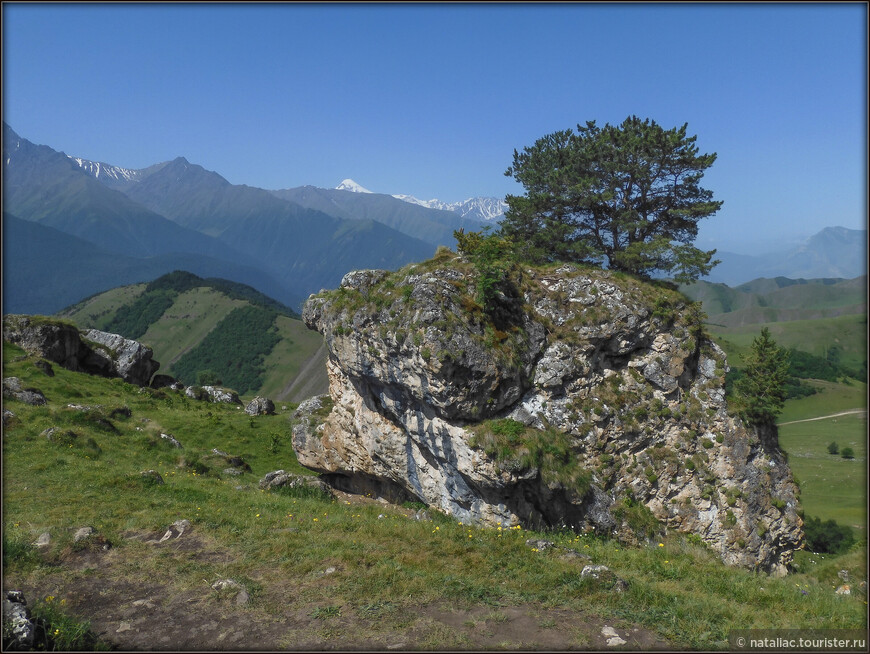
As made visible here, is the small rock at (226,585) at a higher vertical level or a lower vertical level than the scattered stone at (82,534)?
lower

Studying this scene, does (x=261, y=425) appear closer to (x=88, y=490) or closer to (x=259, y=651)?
(x=88, y=490)

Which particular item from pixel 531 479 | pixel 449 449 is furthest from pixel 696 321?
pixel 449 449

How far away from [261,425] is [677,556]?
99.7 feet

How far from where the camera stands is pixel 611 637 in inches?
356

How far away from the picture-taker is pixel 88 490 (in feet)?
54.9

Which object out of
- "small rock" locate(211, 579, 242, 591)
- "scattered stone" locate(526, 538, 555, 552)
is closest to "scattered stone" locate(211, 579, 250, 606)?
"small rock" locate(211, 579, 242, 591)

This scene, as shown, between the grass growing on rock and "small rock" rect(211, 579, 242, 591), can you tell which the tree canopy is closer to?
the grass growing on rock

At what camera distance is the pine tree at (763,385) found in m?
23.3

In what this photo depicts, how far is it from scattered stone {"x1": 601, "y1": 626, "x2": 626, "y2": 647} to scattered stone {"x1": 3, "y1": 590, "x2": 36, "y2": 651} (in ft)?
32.4

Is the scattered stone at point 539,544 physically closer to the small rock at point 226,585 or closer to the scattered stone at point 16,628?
the small rock at point 226,585

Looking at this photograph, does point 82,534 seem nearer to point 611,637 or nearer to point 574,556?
point 574,556

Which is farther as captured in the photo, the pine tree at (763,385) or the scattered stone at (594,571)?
the pine tree at (763,385)

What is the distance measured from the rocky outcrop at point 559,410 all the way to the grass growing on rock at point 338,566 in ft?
16.1

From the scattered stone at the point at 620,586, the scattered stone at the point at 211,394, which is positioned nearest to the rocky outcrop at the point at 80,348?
the scattered stone at the point at 211,394
